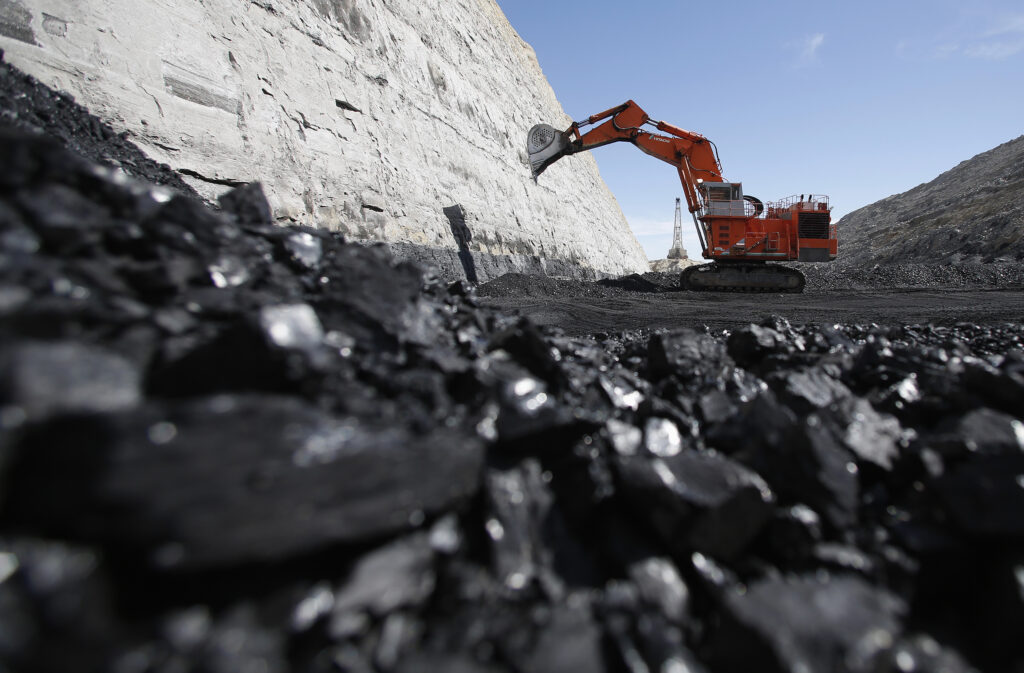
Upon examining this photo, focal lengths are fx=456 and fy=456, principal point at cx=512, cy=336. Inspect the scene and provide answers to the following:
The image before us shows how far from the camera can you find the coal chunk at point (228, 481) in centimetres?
103

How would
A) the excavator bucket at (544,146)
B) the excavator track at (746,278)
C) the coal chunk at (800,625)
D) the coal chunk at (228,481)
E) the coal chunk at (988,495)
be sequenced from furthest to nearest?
the excavator bucket at (544,146)
the excavator track at (746,278)
the coal chunk at (988,495)
the coal chunk at (800,625)
the coal chunk at (228,481)

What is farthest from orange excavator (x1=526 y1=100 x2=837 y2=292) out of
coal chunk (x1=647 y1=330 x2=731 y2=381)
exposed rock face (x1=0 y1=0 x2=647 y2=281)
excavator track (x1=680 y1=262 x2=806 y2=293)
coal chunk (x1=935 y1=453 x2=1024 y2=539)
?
coal chunk (x1=935 y1=453 x2=1024 y2=539)

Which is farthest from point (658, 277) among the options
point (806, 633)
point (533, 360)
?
point (806, 633)

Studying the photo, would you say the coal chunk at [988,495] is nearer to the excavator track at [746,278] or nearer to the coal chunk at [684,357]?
the coal chunk at [684,357]

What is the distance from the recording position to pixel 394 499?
4.43ft

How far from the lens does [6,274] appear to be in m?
1.47

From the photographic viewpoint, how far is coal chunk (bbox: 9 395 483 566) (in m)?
1.03

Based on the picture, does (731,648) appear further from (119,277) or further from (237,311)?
(119,277)

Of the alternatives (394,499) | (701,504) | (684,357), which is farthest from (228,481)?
(684,357)

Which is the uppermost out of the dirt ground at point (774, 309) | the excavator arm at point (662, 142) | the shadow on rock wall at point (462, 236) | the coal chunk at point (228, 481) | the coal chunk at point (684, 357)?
the excavator arm at point (662, 142)

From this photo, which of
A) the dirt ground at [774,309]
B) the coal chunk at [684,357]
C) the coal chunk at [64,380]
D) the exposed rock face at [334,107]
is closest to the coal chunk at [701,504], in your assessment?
the coal chunk at [684,357]

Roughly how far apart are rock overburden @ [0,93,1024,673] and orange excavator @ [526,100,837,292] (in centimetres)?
1023

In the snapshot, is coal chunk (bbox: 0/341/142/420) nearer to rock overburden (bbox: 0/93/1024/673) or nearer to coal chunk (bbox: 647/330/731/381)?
rock overburden (bbox: 0/93/1024/673)

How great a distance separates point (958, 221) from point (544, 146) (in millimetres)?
23126
